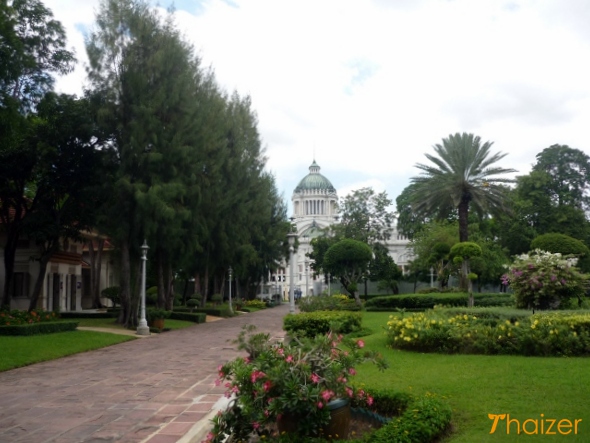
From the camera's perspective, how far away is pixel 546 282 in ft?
57.2

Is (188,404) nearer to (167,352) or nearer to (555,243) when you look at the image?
(167,352)

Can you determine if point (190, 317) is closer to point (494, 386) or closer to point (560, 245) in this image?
point (560, 245)

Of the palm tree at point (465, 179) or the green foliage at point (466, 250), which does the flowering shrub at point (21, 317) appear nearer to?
the green foliage at point (466, 250)

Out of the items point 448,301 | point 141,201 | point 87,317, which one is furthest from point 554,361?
point 87,317

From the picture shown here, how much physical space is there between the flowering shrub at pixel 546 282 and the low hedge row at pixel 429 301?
30.1 ft

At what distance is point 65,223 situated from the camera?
86.7ft

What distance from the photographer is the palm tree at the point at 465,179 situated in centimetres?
3497

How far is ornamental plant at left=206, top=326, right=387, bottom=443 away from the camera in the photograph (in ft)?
18.5

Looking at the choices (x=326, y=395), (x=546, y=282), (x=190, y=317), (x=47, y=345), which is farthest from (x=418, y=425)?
(x=190, y=317)

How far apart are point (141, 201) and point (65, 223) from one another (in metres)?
5.54

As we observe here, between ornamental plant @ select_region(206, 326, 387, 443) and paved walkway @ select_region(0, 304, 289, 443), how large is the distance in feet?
3.41

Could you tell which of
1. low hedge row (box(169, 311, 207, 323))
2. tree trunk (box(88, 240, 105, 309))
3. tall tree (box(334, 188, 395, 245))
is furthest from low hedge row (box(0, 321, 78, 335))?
tall tree (box(334, 188, 395, 245))

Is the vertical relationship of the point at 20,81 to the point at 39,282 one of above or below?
above

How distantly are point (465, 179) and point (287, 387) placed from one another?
103 feet
